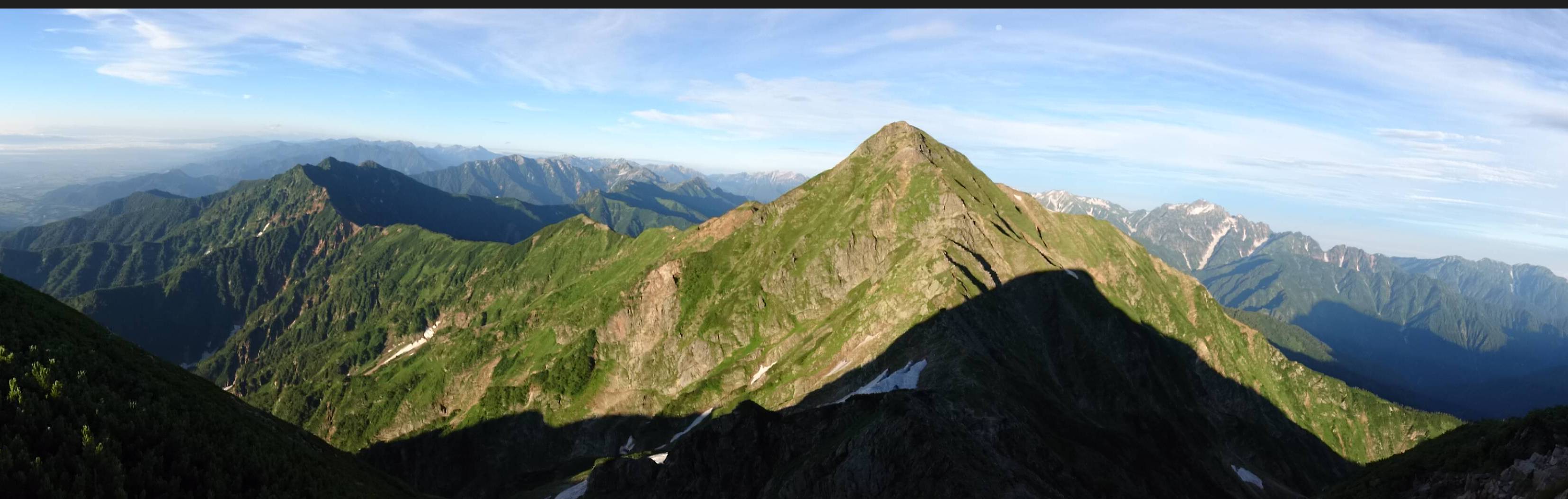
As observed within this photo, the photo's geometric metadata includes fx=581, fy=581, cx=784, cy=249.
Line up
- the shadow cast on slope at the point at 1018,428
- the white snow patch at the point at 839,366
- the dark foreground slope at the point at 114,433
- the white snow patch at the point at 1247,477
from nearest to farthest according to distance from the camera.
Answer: the dark foreground slope at the point at 114,433 < the shadow cast on slope at the point at 1018,428 < the white snow patch at the point at 839,366 < the white snow patch at the point at 1247,477

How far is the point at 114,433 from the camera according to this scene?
2961 centimetres

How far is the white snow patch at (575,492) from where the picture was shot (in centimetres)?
8742

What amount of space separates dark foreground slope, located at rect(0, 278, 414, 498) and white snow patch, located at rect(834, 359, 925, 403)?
7156 centimetres

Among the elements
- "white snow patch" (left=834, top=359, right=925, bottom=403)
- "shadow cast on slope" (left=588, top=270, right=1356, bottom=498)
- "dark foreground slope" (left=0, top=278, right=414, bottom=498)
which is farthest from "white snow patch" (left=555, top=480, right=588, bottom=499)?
"dark foreground slope" (left=0, top=278, right=414, bottom=498)

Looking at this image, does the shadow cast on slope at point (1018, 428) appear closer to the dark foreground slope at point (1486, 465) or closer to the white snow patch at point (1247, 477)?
the white snow patch at point (1247, 477)

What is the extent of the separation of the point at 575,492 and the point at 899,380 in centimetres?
5569

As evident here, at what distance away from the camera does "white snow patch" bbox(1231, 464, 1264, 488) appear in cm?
13225

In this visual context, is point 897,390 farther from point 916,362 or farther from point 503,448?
point 503,448

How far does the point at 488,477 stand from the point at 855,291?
114 m

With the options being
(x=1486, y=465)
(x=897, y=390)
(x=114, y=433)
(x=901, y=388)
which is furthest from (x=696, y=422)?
(x=1486, y=465)

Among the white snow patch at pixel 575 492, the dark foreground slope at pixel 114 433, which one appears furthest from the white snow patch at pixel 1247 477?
the dark foreground slope at pixel 114 433

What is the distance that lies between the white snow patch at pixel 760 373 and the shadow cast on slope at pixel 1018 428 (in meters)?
34.5

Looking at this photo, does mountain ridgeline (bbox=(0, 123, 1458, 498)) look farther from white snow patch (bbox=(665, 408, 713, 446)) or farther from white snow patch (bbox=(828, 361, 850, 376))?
white snow patch (bbox=(665, 408, 713, 446))

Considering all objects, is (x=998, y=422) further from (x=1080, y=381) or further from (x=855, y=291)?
(x=855, y=291)
